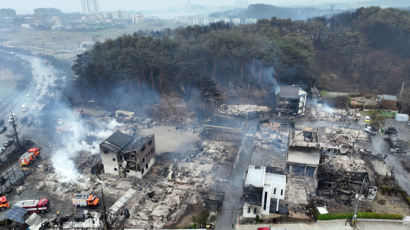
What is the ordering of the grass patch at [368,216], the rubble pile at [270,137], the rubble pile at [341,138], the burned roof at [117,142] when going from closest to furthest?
the grass patch at [368,216] < the burned roof at [117,142] < the rubble pile at [341,138] < the rubble pile at [270,137]

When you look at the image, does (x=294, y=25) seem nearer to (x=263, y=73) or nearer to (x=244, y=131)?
(x=263, y=73)

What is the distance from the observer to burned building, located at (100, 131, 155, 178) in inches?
918

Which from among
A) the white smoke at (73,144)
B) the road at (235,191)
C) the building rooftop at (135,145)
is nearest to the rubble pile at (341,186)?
the road at (235,191)

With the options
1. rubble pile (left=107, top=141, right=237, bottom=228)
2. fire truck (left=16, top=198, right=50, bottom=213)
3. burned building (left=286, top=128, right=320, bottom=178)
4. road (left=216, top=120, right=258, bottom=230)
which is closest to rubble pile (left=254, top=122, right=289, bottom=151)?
road (left=216, top=120, right=258, bottom=230)

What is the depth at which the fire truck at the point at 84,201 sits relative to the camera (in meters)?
20.4

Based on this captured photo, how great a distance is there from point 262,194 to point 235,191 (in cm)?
377

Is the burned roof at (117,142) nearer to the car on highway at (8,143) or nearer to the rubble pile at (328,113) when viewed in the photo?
the car on highway at (8,143)

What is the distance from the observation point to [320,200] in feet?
70.3

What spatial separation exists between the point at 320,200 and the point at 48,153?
84.7 ft

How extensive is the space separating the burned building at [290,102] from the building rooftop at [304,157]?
13.9 metres

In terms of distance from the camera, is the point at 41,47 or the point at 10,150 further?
the point at 41,47

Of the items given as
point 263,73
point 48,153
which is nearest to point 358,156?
point 263,73

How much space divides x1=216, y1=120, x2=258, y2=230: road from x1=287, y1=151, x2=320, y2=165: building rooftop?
14.5ft

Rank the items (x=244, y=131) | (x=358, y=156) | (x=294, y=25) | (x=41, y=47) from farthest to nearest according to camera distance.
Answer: (x=41, y=47)
(x=294, y=25)
(x=244, y=131)
(x=358, y=156)
